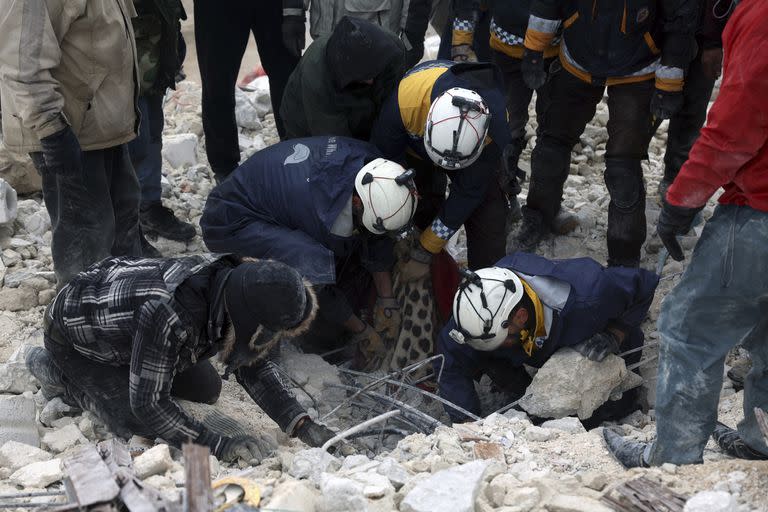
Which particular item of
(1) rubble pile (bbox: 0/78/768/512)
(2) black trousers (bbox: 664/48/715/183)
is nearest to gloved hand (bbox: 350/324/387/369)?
(1) rubble pile (bbox: 0/78/768/512)

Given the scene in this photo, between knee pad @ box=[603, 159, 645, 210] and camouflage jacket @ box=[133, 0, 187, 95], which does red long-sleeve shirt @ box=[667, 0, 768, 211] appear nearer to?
knee pad @ box=[603, 159, 645, 210]

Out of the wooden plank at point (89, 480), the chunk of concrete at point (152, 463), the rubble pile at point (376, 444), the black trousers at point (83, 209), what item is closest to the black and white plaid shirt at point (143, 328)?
the rubble pile at point (376, 444)

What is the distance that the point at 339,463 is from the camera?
3.71 metres

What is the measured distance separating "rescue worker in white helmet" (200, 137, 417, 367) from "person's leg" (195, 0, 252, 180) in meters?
1.30

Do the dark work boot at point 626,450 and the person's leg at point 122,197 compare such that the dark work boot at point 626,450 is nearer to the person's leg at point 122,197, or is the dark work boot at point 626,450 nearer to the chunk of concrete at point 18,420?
the chunk of concrete at point 18,420

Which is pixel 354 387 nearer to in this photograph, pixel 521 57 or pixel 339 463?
pixel 339 463

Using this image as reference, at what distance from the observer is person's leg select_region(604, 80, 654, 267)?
17.0 feet

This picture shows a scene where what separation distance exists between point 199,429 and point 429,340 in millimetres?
1738

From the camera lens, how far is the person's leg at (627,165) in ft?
17.0

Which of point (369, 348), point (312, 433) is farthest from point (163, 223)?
point (312, 433)

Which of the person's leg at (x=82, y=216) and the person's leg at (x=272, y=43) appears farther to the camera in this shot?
the person's leg at (x=272, y=43)

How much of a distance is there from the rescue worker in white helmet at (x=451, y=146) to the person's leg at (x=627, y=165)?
65 cm

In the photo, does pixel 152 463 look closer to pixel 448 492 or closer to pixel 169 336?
pixel 169 336

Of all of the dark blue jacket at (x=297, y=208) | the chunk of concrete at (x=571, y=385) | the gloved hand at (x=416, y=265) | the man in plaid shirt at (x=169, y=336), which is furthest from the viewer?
the gloved hand at (x=416, y=265)
